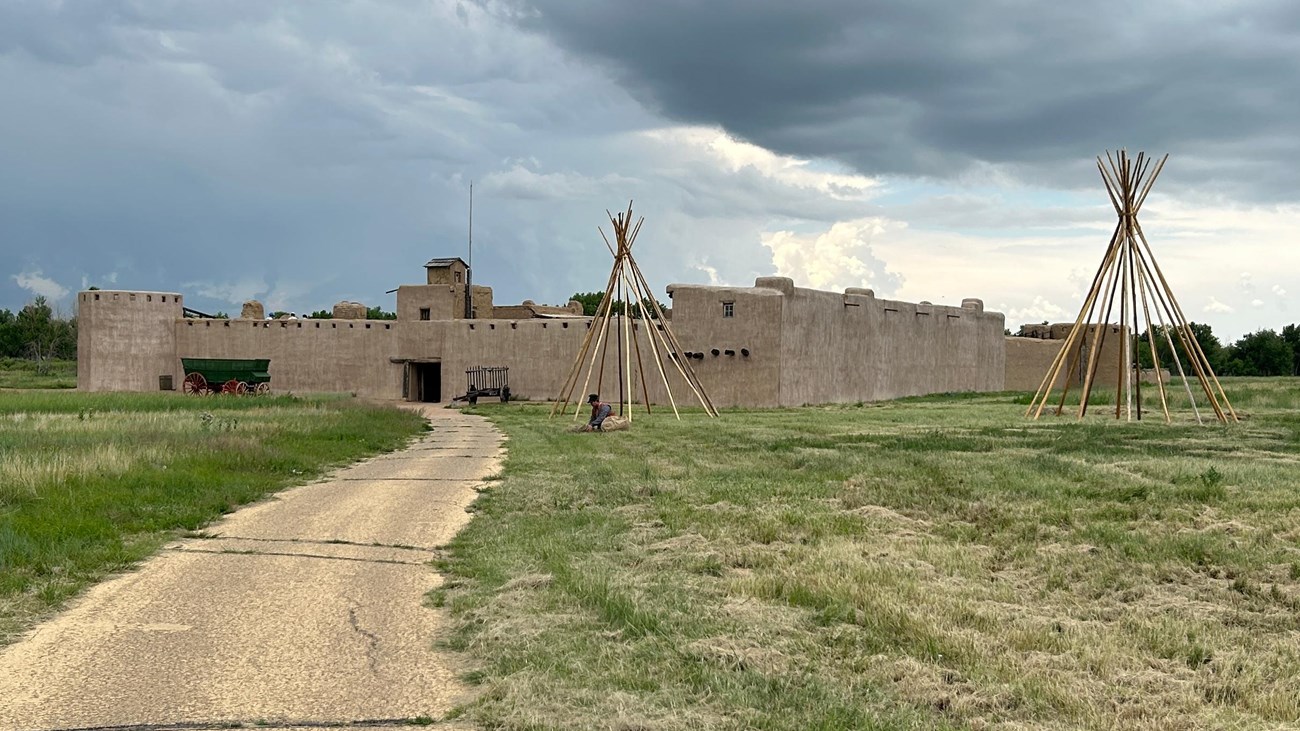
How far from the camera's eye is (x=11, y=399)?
28250 millimetres

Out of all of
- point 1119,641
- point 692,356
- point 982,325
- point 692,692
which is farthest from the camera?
point 982,325

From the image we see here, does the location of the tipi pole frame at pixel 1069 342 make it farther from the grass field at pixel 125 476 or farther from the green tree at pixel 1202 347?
the green tree at pixel 1202 347

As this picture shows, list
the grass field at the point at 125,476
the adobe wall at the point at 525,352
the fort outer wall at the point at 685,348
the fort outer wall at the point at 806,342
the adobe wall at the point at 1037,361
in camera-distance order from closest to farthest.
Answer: the grass field at the point at 125,476 → the fort outer wall at the point at 806,342 → the fort outer wall at the point at 685,348 → the adobe wall at the point at 525,352 → the adobe wall at the point at 1037,361

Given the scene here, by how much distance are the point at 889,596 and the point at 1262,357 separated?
76343 millimetres

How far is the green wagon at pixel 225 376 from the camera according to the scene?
1425 inches

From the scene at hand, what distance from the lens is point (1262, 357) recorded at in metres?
70.4

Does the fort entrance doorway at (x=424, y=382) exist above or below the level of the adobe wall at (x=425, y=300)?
below

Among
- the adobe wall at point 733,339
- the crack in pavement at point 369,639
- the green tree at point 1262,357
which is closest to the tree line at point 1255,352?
the green tree at point 1262,357

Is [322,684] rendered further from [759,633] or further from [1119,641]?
[1119,641]

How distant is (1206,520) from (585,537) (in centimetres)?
487

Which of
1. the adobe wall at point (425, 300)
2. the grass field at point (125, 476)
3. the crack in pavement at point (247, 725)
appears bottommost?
the crack in pavement at point (247, 725)

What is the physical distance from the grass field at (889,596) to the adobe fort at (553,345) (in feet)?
62.9

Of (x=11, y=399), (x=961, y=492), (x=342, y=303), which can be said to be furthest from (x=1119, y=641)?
(x=342, y=303)

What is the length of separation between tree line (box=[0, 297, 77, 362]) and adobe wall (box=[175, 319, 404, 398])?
32.4 meters
